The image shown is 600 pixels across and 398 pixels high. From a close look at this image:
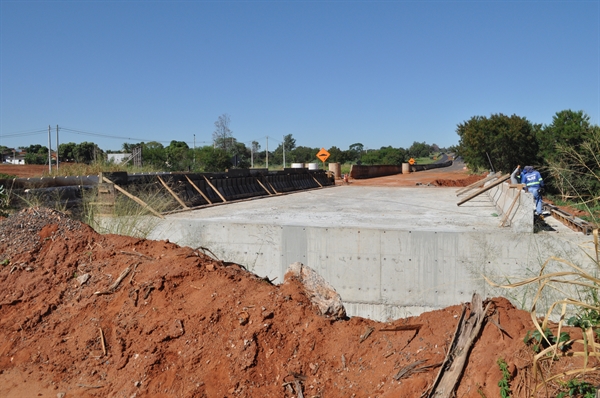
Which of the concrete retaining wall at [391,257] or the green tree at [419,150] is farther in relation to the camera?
the green tree at [419,150]

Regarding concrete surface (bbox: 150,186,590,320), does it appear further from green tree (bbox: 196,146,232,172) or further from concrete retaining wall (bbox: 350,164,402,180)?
concrete retaining wall (bbox: 350,164,402,180)

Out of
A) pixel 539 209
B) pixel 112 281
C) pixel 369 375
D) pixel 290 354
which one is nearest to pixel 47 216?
pixel 112 281

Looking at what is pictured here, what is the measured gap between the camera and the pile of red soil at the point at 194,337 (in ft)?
13.5

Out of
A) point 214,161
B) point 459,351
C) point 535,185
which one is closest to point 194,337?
point 459,351

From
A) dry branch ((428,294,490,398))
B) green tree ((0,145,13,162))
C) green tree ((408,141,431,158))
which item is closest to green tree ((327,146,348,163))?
green tree ((0,145,13,162))

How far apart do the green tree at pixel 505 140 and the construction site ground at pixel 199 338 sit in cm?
3626

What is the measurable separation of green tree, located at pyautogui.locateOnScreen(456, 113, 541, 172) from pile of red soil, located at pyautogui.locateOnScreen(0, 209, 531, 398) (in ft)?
118

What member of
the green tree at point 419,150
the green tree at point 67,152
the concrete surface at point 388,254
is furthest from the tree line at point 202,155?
the green tree at point 419,150

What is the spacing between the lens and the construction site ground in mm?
4039

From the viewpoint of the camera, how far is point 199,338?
4781 mm

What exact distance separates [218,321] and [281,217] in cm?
1004

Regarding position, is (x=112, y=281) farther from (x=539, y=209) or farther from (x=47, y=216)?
(x=539, y=209)

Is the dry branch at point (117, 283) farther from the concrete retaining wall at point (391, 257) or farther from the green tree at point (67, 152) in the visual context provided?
the green tree at point (67, 152)

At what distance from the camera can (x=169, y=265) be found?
577 cm
